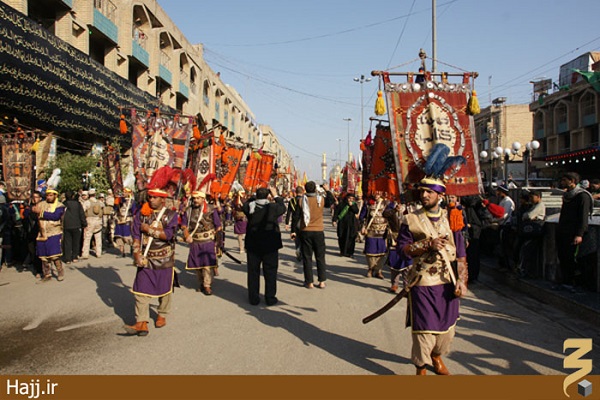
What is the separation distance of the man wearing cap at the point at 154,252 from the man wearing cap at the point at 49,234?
155 inches

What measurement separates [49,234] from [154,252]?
4173mm

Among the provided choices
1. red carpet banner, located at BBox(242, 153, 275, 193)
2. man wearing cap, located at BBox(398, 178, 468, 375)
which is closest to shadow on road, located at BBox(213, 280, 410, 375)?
man wearing cap, located at BBox(398, 178, 468, 375)

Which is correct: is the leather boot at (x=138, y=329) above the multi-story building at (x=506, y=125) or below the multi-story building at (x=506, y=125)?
below

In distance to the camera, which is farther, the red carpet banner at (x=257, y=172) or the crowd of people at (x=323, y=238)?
the red carpet banner at (x=257, y=172)

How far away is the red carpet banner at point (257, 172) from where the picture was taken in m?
17.4

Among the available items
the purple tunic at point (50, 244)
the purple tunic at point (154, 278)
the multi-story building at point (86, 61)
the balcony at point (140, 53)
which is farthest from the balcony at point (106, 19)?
the purple tunic at point (154, 278)

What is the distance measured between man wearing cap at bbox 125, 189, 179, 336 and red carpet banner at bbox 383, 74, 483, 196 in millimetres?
3496

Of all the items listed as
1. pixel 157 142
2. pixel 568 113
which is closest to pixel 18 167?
pixel 157 142

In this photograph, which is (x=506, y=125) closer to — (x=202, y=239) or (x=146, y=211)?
(x=202, y=239)

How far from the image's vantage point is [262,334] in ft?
17.1

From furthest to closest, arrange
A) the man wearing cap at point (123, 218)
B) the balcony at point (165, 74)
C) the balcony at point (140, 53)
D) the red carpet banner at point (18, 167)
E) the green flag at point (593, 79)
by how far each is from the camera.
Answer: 1. the green flag at point (593, 79)
2. the balcony at point (165, 74)
3. the balcony at point (140, 53)
4. the man wearing cap at point (123, 218)
5. the red carpet banner at point (18, 167)

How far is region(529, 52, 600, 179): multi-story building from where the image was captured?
31.5 metres

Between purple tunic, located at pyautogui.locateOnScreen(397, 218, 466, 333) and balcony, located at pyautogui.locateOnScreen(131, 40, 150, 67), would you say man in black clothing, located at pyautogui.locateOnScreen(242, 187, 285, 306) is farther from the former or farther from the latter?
balcony, located at pyautogui.locateOnScreen(131, 40, 150, 67)

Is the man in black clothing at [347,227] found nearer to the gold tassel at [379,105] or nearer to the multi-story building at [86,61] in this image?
the gold tassel at [379,105]
